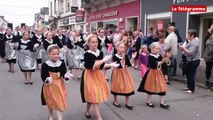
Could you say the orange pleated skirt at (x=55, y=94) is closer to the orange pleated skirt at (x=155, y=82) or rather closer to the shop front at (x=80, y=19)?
the orange pleated skirt at (x=155, y=82)

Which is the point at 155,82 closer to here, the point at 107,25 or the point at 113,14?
the point at 113,14

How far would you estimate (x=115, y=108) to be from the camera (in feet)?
20.2

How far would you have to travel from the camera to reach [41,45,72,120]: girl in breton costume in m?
4.86

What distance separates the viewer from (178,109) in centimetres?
620

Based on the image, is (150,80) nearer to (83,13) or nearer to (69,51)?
(69,51)

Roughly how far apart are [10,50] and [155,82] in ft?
26.1

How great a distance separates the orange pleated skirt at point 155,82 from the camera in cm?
625

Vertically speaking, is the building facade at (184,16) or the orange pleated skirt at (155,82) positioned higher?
the building facade at (184,16)

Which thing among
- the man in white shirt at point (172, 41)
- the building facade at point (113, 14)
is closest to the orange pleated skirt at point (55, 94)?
the man in white shirt at point (172, 41)

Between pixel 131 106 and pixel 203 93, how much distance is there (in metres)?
2.67

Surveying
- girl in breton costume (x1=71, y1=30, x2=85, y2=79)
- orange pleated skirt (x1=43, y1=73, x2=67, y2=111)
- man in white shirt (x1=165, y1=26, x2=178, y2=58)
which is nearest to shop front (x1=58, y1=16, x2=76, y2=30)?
girl in breton costume (x1=71, y1=30, x2=85, y2=79)

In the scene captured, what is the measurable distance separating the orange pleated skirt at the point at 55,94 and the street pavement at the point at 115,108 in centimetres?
73

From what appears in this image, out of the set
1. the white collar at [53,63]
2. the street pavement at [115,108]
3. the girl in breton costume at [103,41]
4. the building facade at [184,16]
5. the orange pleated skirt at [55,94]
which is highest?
the building facade at [184,16]

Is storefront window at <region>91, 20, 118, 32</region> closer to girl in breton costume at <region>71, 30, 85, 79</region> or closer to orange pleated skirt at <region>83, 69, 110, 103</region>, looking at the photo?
girl in breton costume at <region>71, 30, 85, 79</region>
